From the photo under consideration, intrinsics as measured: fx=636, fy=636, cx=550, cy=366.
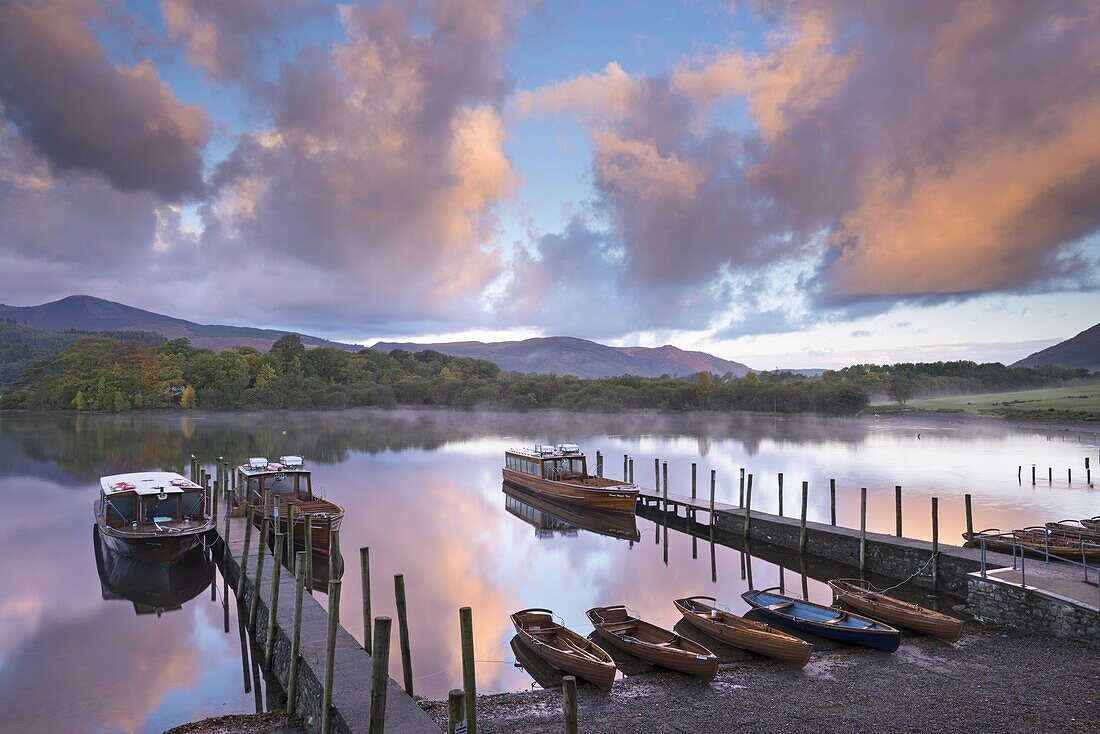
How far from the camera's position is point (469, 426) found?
10438 cm

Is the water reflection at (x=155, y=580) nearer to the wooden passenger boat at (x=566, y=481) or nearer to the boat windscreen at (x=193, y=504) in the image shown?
the boat windscreen at (x=193, y=504)

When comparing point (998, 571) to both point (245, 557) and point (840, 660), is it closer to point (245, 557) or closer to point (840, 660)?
point (840, 660)

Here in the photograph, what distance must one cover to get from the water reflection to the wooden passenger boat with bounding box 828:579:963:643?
20138 millimetres

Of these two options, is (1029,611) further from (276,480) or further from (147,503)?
(147,503)

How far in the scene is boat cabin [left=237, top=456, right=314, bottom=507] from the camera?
26.9 metres

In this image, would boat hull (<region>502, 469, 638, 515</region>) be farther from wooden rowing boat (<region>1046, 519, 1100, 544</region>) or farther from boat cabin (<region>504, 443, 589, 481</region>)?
wooden rowing boat (<region>1046, 519, 1100, 544</region>)

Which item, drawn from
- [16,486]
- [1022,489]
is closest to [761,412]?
[1022,489]

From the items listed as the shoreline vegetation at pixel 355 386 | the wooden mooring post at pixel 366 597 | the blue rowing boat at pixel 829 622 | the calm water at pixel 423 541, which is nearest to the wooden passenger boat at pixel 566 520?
the calm water at pixel 423 541

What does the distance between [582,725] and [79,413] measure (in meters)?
137

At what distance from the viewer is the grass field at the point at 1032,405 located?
98.1m

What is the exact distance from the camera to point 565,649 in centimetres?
1359

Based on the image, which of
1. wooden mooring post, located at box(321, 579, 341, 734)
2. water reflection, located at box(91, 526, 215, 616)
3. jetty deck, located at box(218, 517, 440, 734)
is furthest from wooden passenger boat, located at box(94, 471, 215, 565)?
wooden mooring post, located at box(321, 579, 341, 734)

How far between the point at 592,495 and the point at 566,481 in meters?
2.91

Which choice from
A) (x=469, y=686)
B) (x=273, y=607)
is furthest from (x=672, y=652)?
(x=273, y=607)
